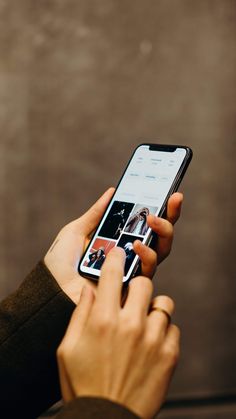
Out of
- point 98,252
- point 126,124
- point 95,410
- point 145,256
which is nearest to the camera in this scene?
point 95,410

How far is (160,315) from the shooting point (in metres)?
0.63

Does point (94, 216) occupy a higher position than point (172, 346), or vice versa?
point (172, 346)

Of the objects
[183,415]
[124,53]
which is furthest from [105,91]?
[183,415]

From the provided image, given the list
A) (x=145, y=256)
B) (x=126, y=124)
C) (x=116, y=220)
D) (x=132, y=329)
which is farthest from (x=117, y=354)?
(x=126, y=124)


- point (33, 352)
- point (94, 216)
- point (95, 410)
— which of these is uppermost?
point (95, 410)

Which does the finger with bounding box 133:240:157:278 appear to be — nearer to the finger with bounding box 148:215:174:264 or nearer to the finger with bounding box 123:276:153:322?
the finger with bounding box 148:215:174:264

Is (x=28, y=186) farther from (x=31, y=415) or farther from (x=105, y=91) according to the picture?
(x=31, y=415)

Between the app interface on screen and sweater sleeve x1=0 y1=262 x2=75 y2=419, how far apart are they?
0.10 metres

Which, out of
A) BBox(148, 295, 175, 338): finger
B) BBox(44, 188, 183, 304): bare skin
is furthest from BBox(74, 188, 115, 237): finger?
BBox(148, 295, 175, 338): finger

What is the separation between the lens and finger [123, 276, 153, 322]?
0.60m

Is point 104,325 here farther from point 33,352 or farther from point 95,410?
point 33,352

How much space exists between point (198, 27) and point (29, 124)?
0.55m

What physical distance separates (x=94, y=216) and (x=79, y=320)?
0.52 meters

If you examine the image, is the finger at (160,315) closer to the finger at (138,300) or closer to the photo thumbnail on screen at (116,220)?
the finger at (138,300)
